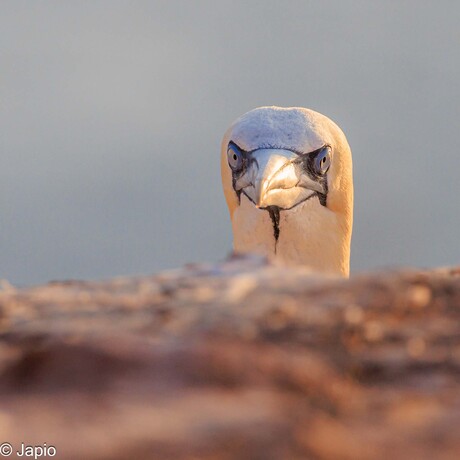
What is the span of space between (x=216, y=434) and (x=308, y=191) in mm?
6062

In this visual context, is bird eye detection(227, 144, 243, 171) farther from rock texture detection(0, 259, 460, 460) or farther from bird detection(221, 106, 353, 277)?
rock texture detection(0, 259, 460, 460)

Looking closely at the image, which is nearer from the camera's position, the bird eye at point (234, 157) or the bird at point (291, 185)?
the bird at point (291, 185)

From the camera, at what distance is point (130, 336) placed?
125 cm

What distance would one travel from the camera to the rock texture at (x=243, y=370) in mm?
1047

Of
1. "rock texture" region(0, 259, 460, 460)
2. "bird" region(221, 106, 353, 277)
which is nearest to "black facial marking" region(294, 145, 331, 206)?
"bird" region(221, 106, 353, 277)

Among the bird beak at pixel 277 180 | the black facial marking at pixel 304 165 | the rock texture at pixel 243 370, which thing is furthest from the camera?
the black facial marking at pixel 304 165

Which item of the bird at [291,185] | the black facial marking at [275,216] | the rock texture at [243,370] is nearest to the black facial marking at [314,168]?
the bird at [291,185]

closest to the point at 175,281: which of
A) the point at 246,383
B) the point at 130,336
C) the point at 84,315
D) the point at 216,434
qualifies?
the point at 84,315

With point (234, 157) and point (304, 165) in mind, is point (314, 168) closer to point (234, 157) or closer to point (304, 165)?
point (304, 165)

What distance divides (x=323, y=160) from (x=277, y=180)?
77cm

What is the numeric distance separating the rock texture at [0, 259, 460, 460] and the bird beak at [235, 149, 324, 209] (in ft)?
15.5

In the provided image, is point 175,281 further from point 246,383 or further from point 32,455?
point 32,455

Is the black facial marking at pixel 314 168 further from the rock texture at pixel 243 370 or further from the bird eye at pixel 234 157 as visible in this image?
the rock texture at pixel 243 370

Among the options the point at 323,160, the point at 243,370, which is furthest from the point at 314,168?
the point at 243,370
